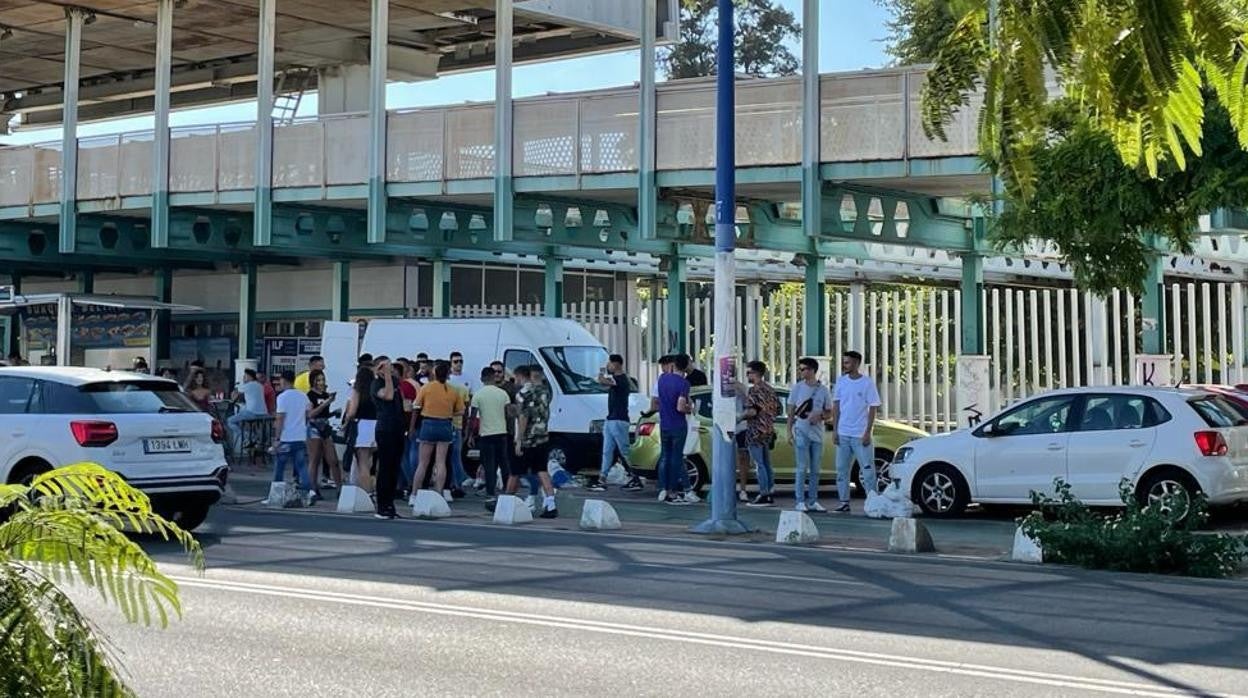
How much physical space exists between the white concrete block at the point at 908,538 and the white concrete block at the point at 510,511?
4387 mm

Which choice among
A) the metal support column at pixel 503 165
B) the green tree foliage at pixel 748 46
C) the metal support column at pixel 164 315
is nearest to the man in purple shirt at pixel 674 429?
the metal support column at pixel 503 165

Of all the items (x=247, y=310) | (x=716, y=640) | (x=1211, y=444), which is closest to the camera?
(x=716, y=640)

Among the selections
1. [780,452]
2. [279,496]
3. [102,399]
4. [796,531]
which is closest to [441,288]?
[780,452]

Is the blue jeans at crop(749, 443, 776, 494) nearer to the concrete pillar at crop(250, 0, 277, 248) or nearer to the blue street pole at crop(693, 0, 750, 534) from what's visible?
the blue street pole at crop(693, 0, 750, 534)

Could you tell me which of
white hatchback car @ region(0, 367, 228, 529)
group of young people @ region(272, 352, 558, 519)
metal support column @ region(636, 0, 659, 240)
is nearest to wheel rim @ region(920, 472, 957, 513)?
group of young people @ region(272, 352, 558, 519)

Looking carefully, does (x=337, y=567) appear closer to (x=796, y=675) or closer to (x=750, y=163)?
(x=796, y=675)

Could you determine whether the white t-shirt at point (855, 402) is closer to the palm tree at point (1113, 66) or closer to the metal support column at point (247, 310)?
the palm tree at point (1113, 66)

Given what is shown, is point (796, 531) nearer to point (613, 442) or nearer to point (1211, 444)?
point (1211, 444)

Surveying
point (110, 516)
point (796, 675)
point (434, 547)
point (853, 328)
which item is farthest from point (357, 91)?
point (110, 516)

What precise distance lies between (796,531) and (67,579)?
40.1 feet

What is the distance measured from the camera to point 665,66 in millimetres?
58000

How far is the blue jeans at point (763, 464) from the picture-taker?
18688mm

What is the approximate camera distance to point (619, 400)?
20.5 m

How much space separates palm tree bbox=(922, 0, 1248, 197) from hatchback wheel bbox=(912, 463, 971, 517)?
12.1 meters
